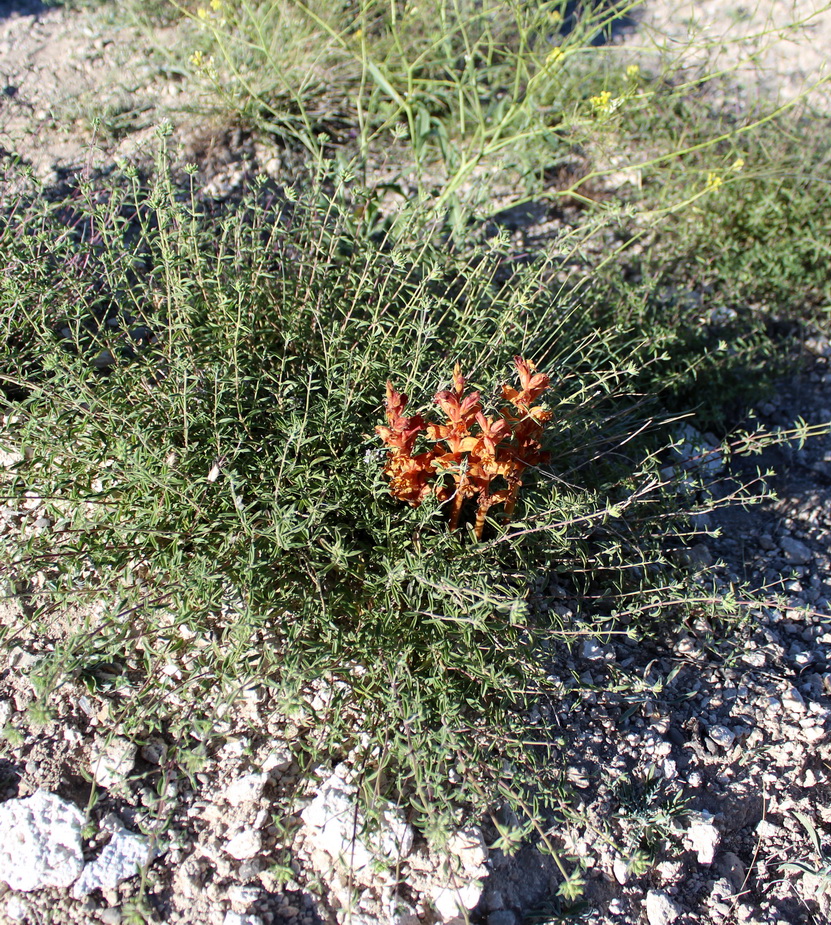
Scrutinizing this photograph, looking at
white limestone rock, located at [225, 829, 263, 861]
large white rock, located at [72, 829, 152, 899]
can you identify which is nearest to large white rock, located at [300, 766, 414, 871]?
white limestone rock, located at [225, 829, 263, 861]

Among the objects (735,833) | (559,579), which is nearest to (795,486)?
(559,579)

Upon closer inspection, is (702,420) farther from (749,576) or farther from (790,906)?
(790,906)

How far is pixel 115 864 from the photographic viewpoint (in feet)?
6.42

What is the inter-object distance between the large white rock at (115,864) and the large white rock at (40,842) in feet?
0.10

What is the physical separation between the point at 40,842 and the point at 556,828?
4.66 ft

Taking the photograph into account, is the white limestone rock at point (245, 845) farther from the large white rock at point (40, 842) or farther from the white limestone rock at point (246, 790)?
the large white rock at point (40, 842)

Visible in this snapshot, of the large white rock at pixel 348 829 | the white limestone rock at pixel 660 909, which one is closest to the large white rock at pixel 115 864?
the large white rock at pixel 348 829

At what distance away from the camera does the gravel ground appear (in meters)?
1.97

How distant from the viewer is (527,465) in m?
2.27

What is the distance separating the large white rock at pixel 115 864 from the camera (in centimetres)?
193

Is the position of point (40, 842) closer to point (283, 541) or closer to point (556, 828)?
point (283, 541)

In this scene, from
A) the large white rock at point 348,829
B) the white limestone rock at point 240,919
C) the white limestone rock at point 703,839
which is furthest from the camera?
the white limestone rock at point 703,839

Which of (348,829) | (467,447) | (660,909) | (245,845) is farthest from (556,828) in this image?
(467,447)

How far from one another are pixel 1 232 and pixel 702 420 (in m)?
3.24
